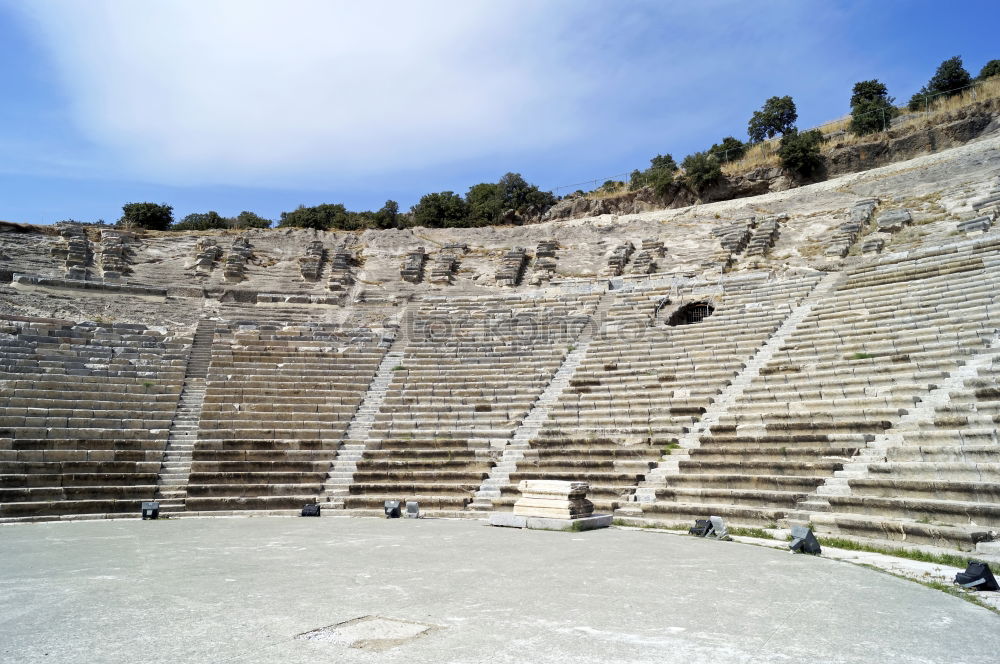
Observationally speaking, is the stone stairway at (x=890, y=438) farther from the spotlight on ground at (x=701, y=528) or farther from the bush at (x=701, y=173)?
the bush at (x=701, y=173)

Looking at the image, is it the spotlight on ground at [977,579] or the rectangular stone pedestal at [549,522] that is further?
the rectangular stone pedestal at [549,522]

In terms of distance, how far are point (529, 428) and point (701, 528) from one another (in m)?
5.86

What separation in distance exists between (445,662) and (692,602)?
2.35m

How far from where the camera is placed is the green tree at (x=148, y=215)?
35.3 metres

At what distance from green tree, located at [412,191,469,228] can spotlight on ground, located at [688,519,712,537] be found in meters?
29.1

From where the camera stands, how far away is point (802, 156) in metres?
28.3

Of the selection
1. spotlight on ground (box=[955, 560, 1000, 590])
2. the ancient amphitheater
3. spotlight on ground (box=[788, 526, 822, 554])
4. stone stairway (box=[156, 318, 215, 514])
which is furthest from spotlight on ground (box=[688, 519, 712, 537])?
stone stairway (box=[156, 318, 215, 514])

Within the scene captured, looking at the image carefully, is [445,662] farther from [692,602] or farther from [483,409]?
[483,409]

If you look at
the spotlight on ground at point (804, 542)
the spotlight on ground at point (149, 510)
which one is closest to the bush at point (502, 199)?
the spotlight on ground at point (149, 510)

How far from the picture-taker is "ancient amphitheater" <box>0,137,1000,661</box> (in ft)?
34.4

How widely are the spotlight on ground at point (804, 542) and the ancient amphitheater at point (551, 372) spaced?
1024mm

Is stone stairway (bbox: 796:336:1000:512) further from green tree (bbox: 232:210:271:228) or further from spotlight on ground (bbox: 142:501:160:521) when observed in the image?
green tree (bbox: 232:210:271:228)

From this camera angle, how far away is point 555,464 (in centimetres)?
1310

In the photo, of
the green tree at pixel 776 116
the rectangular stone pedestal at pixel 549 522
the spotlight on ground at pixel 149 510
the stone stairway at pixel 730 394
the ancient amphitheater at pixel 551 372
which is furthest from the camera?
the green tree at pixel 776 116
